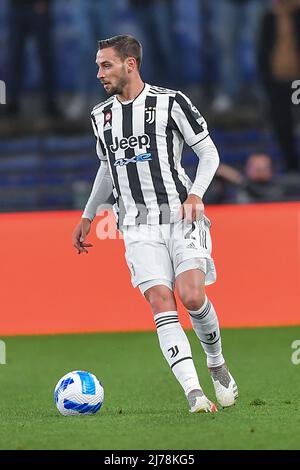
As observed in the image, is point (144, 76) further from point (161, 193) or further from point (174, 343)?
point (174, 343)

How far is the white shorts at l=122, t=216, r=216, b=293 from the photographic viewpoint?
661 centimetres

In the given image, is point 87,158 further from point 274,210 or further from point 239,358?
point 239,358

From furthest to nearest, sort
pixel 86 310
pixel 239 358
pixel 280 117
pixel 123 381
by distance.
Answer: pixel 280 117
pixel 86 310
pixel 239 358
pixel 123 381

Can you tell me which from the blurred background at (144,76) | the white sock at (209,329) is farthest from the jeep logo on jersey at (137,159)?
the blurred background at (144,76)

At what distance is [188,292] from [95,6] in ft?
34.9

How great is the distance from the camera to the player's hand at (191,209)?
21.4 ft

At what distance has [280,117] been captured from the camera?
52.1 ft

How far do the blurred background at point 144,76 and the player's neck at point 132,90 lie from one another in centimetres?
863

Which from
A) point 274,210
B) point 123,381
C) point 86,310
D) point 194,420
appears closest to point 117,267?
point 86,310

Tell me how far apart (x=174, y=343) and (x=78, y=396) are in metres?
0.62

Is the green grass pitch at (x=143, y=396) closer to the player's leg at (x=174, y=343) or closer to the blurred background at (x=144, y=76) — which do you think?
the player's leg at (x=174, y=343)

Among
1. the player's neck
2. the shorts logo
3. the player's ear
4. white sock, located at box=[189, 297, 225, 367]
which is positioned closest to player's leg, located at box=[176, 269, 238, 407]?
white sock, located at box=[189, 297, 225, 367]

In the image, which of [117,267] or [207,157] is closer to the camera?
[207,157]

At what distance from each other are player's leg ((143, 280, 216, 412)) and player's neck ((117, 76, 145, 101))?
1074 mm
